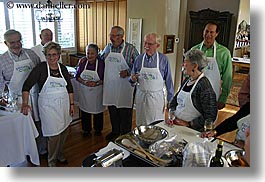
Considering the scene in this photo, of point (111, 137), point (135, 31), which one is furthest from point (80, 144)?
point (135, 31)

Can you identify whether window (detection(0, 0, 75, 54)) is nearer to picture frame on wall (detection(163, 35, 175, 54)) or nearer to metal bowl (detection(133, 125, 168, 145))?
picture frame on wall (detection(163, 35, 175, 54))

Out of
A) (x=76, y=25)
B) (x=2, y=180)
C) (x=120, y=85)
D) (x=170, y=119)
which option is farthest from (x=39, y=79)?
(x=76, y=25)

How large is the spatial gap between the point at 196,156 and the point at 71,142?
1330 mm

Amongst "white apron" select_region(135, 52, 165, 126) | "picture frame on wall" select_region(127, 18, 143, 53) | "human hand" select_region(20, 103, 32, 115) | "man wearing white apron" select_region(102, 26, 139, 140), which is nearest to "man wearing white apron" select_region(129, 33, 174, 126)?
"white apron" select_region(135, 52, 165, 126)

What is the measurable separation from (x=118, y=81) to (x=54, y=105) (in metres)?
0.56

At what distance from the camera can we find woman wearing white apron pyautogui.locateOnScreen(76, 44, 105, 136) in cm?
170

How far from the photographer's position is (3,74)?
4.42 feet

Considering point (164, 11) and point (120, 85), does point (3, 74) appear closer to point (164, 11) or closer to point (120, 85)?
point (120, 85)

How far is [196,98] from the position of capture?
→ 1053mm

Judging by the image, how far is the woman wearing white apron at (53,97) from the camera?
129 cm

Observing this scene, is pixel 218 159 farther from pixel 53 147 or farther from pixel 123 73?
pixel 123 73

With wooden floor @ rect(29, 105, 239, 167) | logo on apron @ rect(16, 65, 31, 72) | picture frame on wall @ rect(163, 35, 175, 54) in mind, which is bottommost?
wooden floor @ rect(29, 105, 239, 167)

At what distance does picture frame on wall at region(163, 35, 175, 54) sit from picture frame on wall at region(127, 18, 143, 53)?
25 cm

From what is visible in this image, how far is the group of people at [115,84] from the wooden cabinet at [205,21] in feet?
3.87
